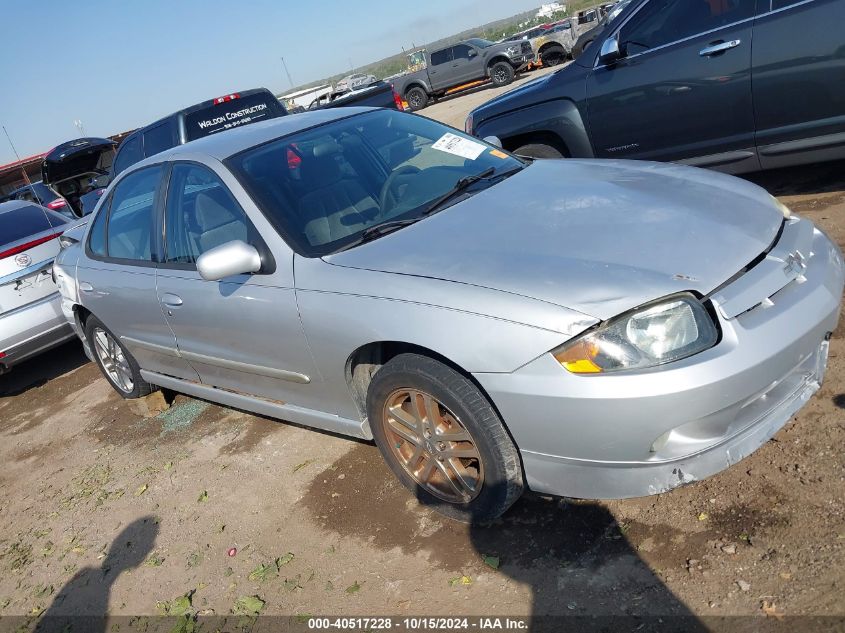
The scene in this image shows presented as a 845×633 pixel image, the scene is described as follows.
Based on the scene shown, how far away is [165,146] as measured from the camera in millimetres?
8406

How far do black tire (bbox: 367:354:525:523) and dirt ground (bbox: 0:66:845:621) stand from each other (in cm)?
15

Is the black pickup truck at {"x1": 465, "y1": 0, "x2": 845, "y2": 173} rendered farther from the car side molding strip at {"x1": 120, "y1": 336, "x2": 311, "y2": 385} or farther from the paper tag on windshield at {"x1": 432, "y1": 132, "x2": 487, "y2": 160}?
the car side molding strip at {"x1": 120, "y1": 336, "x2": 311, "y2": 385}

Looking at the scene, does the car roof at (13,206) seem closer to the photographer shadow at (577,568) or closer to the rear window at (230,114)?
the rear window at (230,114)

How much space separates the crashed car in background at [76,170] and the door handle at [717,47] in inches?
326

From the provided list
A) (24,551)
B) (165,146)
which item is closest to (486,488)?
(24,551)

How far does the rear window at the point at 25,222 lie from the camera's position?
246 inches

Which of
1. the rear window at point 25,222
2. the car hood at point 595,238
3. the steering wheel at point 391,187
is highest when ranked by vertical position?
the rear window at point 25,222

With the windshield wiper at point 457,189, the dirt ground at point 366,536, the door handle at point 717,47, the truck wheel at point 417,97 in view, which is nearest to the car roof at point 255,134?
the windshield wiper at point 457,189

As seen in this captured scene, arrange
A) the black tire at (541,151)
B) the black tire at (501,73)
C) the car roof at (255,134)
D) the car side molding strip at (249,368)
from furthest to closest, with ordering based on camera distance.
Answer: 1. the black tire at (501,73)
2. the black tire at (541,151)
3. the car roof at (255,134)
4. the car side molding strip at (249,368)

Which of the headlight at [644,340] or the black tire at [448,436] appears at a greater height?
the headlight at [644,340]

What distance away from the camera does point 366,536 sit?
298 cm

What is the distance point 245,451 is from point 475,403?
6.82 ft

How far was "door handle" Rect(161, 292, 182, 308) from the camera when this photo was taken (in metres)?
3.63

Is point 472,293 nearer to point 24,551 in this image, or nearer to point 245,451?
point 245,451
